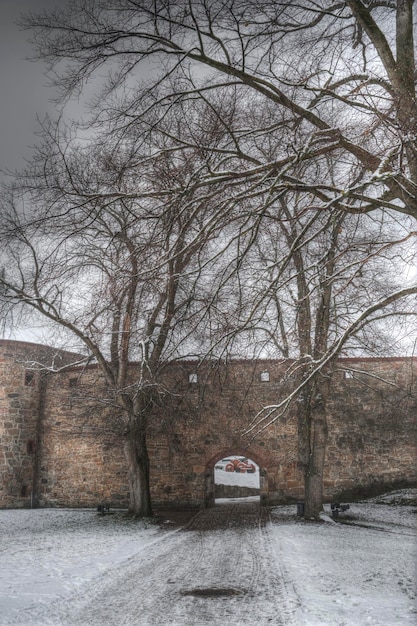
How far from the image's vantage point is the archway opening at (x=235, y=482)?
68.1 ft

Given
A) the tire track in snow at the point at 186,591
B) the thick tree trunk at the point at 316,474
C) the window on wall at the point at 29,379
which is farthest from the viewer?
the window on wall at the point at 29,379

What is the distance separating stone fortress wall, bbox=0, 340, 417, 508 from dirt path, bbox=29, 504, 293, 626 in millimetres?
6681

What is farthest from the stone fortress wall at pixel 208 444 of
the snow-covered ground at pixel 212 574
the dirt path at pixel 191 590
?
the dirt path at pixel 191 590

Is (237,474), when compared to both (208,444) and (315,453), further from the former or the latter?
(315,453)

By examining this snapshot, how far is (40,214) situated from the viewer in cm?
500

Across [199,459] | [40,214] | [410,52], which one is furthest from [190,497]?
[410,52]

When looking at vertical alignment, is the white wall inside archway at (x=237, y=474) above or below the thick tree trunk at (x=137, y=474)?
below

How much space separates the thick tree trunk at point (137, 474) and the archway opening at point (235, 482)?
6077 millimetres

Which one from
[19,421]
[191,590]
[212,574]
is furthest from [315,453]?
[19,421]

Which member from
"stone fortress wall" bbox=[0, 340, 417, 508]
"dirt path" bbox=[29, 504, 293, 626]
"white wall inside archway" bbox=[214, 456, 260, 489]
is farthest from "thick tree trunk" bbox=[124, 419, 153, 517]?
"white wall inside archway" bbox=[214, 456, 260, 489]

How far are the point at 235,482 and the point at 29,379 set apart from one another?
30.8ft

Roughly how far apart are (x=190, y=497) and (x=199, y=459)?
1.12 m

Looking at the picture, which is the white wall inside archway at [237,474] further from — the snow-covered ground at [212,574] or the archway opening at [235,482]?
the snow-covered ground at [212,574]

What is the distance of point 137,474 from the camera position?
505 inches
